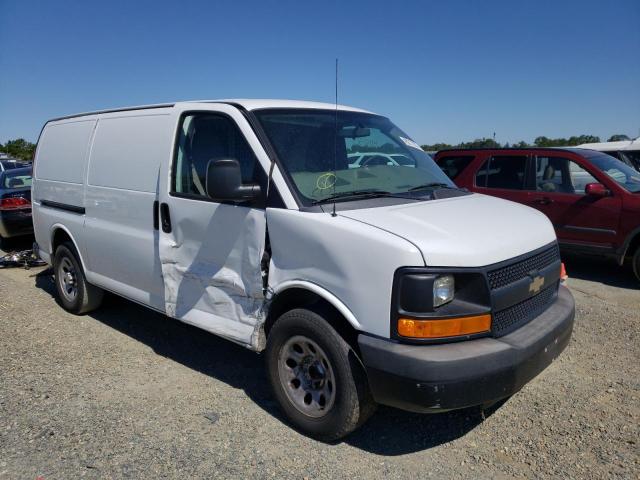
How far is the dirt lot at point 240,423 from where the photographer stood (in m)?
2.99

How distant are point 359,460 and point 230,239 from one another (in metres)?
1.62

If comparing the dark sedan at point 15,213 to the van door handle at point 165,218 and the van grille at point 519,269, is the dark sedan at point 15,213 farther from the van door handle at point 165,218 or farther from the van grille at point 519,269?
the van grille at point 519,269

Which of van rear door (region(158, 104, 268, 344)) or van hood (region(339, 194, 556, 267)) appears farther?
van rear door (region(158, 104, 268, 344))

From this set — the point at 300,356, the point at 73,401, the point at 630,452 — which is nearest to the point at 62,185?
the point at 73,401

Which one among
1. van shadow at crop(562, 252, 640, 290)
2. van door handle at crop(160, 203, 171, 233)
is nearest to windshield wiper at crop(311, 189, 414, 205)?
van door handle at crop(160, 203, 171, 233)

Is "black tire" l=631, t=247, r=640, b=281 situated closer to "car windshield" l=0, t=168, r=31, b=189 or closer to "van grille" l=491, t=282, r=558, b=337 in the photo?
"van grille" l=491, t=282, r=558, b=337

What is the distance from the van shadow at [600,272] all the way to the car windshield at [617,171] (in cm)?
104

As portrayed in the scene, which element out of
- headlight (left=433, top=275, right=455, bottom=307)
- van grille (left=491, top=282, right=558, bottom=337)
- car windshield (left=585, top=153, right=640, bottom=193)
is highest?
car windshield (left=585, top=153, right=640, bottom=193)

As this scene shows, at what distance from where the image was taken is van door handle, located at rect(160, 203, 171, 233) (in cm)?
402

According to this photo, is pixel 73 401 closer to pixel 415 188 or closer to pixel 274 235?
pixel 274 235

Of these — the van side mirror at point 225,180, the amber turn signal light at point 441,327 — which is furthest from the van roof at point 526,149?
the van side mirror at point 225,180

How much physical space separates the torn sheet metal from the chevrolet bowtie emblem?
5.43ft

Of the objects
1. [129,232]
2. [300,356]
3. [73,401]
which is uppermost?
[129,232]

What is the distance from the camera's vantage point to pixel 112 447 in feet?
10.5
